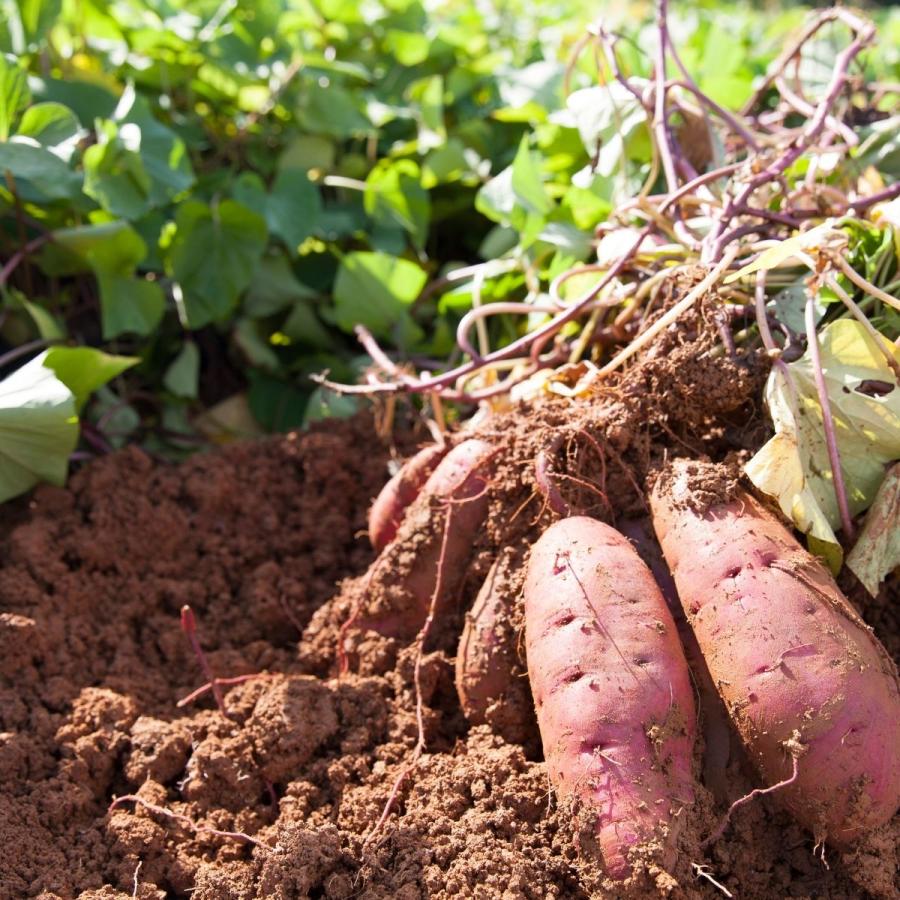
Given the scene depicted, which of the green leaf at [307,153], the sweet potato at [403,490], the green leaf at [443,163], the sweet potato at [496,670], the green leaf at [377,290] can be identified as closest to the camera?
the sweet potato at [496,670]

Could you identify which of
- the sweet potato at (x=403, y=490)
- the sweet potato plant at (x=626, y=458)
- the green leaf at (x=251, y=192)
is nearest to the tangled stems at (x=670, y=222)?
the sweet potato plant at (x=626, y=458)

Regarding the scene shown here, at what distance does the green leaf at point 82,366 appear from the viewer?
1960 millimetres

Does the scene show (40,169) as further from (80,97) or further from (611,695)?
(611,695)

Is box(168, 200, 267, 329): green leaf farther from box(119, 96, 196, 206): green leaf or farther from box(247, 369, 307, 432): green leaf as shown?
box(247, 369, 307, 432): green leaf

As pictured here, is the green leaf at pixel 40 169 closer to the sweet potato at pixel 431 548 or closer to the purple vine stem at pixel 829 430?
the sweet potato at pixel 431 548

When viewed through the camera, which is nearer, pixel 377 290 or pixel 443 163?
pixel 377 290

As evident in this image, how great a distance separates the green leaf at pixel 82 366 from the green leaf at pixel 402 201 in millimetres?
917

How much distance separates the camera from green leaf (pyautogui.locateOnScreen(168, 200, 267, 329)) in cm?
240

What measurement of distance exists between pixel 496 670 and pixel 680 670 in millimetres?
308

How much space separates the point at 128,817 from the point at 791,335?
1323 mm

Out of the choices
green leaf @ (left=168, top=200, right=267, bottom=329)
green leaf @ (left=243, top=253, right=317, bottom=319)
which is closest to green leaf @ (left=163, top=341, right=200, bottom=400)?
green leaf @ (left=168, top=200, right=267, bottom=329)

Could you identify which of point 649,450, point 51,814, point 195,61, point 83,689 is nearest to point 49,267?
point 195,61

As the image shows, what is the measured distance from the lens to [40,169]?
2.14 metres

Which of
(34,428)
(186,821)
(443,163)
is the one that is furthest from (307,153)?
(186,821)
